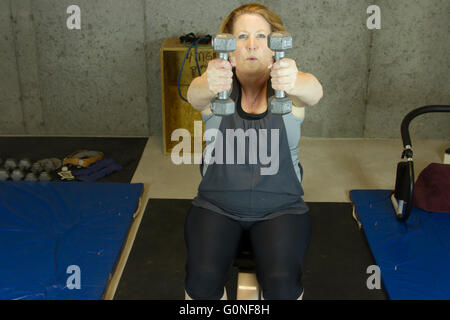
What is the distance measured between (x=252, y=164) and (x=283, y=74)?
462 millimetres

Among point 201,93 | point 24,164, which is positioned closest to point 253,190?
point 201,93

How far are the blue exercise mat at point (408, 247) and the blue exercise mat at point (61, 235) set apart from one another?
1.47 m

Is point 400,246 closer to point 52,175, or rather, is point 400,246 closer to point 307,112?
point 307,112

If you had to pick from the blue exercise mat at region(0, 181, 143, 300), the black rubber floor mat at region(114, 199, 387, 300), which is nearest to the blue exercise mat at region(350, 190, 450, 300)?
the black rubber floor mat at region(114, 199, 387, 300)

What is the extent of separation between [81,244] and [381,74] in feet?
9.53

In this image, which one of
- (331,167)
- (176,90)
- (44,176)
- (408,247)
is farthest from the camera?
(176,90)

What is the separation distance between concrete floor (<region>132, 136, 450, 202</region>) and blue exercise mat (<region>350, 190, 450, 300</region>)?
283mm

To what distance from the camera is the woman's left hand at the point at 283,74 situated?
189cm

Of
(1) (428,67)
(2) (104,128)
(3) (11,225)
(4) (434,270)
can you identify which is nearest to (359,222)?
(4) (434,270)

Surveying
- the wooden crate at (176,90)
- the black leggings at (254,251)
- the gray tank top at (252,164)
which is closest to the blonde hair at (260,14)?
the gray tank top at (252,164)

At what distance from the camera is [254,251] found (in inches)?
83.4

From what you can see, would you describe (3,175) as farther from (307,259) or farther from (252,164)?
(252,164)

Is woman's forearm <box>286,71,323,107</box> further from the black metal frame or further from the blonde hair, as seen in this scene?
the black metal frame

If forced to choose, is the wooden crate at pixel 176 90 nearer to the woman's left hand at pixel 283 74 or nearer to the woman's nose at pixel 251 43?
the woman's nose at pixel 251 43
